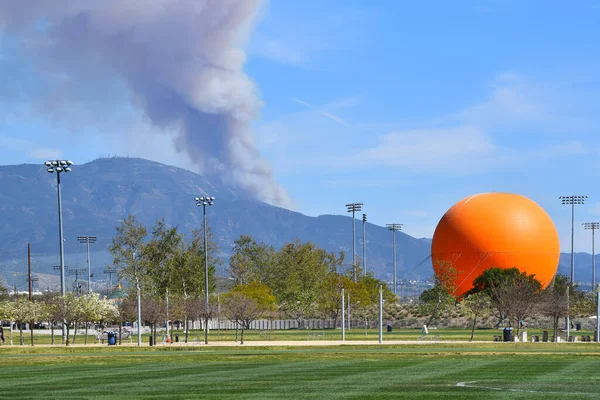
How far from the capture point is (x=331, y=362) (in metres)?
40.2

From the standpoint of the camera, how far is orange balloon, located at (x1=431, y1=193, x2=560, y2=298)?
106812 mm

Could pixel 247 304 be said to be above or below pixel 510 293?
below

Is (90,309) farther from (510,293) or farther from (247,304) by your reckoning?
(510,293)

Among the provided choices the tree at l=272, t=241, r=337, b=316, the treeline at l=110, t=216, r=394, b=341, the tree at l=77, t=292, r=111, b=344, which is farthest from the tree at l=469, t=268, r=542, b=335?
the tree at l=77, t=292, r=111, b=344

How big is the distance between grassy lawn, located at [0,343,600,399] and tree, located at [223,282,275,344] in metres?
19.4

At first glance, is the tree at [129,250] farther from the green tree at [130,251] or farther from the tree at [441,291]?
the tree at [441,291]

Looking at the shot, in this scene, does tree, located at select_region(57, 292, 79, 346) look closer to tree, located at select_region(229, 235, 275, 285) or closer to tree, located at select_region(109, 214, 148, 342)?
tree, located at select_region(109, 214, 148, 342)

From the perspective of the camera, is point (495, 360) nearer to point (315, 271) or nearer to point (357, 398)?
point (357, 398)

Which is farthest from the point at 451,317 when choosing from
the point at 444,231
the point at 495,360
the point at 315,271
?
the point at 495,360

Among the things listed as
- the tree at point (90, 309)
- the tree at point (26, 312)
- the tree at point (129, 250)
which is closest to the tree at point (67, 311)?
the tree at point (90, 309)

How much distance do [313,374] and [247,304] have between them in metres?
40.5

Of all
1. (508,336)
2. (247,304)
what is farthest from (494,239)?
(508,336)

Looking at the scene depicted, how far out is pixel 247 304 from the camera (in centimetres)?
7319

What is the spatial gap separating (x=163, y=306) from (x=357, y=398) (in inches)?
1918
